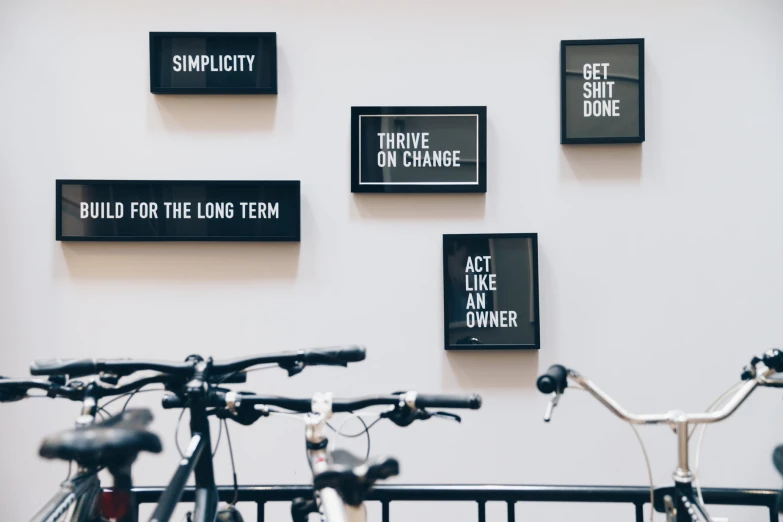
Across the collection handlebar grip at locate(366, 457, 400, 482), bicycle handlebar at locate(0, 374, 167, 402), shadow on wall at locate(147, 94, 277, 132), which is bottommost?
handlebar grip at locate(366, 457, 400, 482)

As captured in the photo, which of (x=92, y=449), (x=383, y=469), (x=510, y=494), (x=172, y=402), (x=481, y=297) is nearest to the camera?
(x=383, y=469)

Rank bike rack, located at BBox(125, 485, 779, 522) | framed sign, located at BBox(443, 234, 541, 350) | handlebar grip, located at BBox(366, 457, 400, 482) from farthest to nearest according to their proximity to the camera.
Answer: framed sign, located at BBox(443, 234, 541, 350) → bike rack, located at BBox(125, 485, 779, 522) → handlebar grip, located at BBox(366, 457, 400, 482)

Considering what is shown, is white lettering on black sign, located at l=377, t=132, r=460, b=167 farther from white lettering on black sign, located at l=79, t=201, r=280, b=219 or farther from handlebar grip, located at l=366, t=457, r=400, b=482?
handlebar grip, located at l=366, t=457, r=400, b=482

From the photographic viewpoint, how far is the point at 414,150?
165cm

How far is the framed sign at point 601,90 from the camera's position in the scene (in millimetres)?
1629

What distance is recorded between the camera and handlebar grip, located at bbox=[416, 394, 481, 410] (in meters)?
0.94

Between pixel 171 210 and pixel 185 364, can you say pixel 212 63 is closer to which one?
pixel 171 210

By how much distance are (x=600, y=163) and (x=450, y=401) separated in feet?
3.37

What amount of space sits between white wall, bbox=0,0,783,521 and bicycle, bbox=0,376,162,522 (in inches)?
25.4

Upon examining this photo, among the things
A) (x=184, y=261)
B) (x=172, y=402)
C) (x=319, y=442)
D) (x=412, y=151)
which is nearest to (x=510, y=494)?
(x=319, y=442)

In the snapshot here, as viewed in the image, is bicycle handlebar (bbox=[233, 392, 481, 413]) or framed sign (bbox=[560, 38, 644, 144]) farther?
framed sign (bbox=[560, 38, 644, 144])

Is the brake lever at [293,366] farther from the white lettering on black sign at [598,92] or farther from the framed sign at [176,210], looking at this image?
the white lettering on black sign at [598,92]

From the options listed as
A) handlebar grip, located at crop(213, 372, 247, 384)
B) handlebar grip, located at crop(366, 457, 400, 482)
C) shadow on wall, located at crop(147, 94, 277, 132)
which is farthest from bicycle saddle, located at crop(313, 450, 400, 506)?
shadow on wall, located at crop(147, 94, 277, 132)

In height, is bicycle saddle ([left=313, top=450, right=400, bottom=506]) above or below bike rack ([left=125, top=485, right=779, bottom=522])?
above
